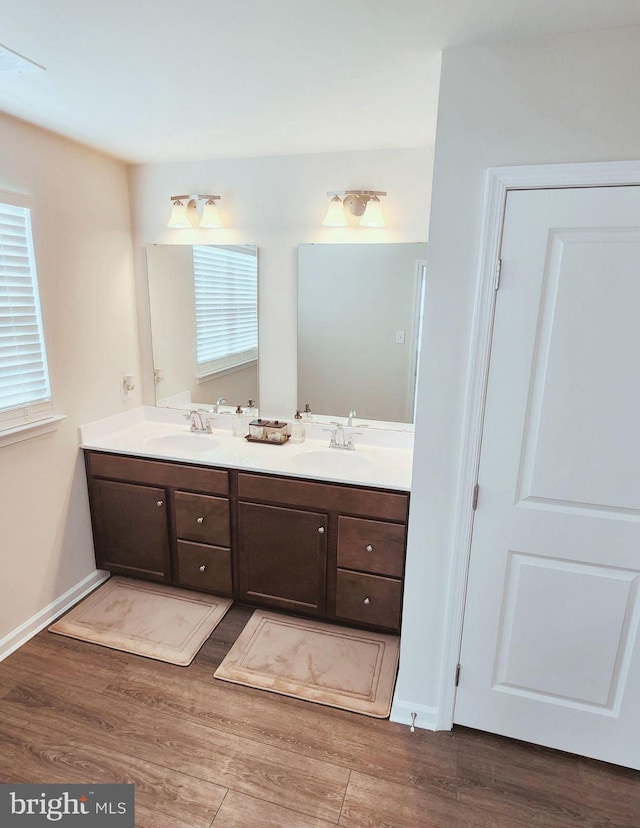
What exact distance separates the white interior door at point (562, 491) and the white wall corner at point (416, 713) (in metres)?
0.10

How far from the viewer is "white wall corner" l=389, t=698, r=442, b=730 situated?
193cm

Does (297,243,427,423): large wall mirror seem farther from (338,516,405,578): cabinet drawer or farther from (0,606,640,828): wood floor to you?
(0,606,640,828): wood floor

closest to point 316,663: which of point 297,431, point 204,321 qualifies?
point 297,431

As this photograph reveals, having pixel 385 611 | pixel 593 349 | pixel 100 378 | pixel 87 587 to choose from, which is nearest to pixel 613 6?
pixel 593 349

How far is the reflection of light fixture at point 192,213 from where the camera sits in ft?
8.75

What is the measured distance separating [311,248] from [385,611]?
6.25 feet

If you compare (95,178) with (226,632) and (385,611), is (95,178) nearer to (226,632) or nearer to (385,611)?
(226,632)

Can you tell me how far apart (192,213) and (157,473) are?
1.48 metres

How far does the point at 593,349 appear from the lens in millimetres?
1502

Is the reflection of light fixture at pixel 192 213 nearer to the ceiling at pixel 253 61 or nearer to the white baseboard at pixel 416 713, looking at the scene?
the ceiling at pixel 253 61

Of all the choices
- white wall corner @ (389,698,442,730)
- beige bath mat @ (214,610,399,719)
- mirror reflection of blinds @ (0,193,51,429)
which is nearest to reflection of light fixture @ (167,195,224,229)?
mirror reflection of blinds @ (0,193,51,429)

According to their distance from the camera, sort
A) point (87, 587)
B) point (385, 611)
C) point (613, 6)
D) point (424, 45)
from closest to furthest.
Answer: point (613, 6) → point (424, 45) → point (385, 611) → point (87, 587)

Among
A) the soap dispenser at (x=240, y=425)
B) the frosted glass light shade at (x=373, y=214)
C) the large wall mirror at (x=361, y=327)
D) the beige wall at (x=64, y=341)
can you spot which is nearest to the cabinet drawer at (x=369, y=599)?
the large wall mirror at (x=361, y=327)

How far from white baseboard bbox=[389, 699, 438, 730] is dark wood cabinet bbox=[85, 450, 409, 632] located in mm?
388
